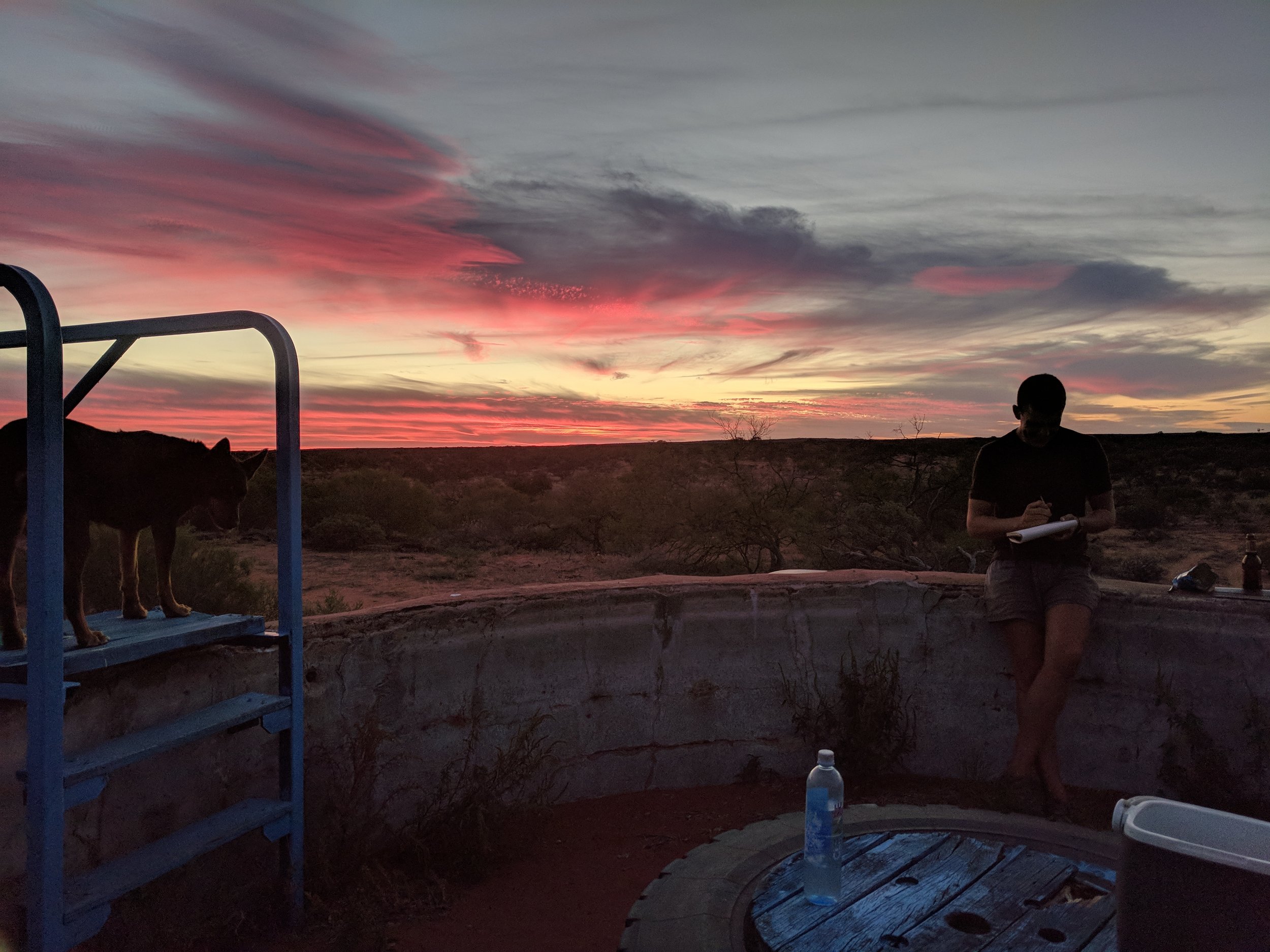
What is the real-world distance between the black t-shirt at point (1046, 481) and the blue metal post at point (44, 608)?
355 cm

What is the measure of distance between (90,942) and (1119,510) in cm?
2538

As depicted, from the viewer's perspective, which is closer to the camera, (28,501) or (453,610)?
(28,501)


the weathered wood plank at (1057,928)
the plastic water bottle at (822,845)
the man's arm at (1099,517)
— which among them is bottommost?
the weathered wood plank at (1057,928)

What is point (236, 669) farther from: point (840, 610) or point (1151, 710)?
point (1151, 710)

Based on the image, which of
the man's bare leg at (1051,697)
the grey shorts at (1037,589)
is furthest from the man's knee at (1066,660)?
the grey shorts at (1037,589)

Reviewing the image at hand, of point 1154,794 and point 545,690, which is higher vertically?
point 545,690

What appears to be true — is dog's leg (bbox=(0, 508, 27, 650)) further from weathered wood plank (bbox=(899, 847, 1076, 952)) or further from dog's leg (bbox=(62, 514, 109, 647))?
weathered wood plank (bbox=(899, 847, 1076, 952))

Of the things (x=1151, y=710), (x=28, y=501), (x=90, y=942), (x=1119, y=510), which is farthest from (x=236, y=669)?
(x=1119, y=510)

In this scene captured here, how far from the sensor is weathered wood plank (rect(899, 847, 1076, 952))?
83.8 inches

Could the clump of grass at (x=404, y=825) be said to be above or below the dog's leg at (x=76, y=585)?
below

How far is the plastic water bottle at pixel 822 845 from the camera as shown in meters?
2.35

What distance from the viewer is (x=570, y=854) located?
399 cm

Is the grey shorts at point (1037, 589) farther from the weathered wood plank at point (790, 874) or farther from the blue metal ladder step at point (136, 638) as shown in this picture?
the blue metal ladder step at point (136, 638)

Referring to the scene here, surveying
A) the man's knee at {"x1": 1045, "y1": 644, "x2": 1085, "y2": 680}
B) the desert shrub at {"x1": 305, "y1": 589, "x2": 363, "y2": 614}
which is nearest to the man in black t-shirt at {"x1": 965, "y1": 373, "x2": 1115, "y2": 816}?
the man's knee at {"x1": 1045, "y1": 644, "x2": 1085, "y2": 680}
